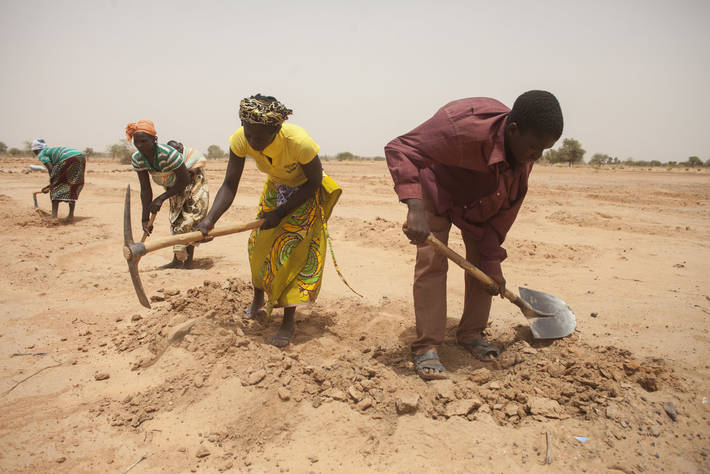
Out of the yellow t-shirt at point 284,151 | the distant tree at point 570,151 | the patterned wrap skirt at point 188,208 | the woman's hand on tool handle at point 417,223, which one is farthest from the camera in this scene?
the distant tree at point 570,151

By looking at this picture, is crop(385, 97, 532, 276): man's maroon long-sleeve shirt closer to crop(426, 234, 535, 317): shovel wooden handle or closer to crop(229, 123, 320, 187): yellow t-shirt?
crop(426, 234, 535, 317): shovel wooden handle

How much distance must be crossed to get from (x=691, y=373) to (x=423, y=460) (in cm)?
168

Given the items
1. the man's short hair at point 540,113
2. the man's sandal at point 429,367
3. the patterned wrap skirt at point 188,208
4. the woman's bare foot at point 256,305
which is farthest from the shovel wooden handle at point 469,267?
the patterned wrap skirt at point 188,208

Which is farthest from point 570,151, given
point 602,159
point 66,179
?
point 66,179

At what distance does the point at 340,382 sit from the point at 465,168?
1.36m

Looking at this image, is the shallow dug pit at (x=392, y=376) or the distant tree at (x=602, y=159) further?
the distant tree at (x=602, y=159)

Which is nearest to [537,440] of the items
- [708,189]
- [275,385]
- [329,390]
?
[329,390]

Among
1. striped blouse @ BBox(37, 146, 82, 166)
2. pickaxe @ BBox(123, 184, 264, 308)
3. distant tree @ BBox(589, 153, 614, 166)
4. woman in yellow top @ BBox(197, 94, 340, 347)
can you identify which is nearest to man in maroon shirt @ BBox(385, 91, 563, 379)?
woman in yellow top @ BBox(197, 94, 340, 347)

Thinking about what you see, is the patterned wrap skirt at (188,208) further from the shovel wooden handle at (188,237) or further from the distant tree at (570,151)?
the distant tree at (570,151)

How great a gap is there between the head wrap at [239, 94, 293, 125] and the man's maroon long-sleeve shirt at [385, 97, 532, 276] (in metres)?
0.72

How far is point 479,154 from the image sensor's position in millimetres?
2225

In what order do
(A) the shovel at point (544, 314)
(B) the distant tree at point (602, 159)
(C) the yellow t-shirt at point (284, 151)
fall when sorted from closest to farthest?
(C) the yellow t-shirt at point (284, 151), (A) the shovel at point (544, 314), (B) the distant tree at point (602, 159)

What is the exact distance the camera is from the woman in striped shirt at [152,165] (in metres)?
4.17

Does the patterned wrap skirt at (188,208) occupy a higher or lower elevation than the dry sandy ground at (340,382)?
higher
